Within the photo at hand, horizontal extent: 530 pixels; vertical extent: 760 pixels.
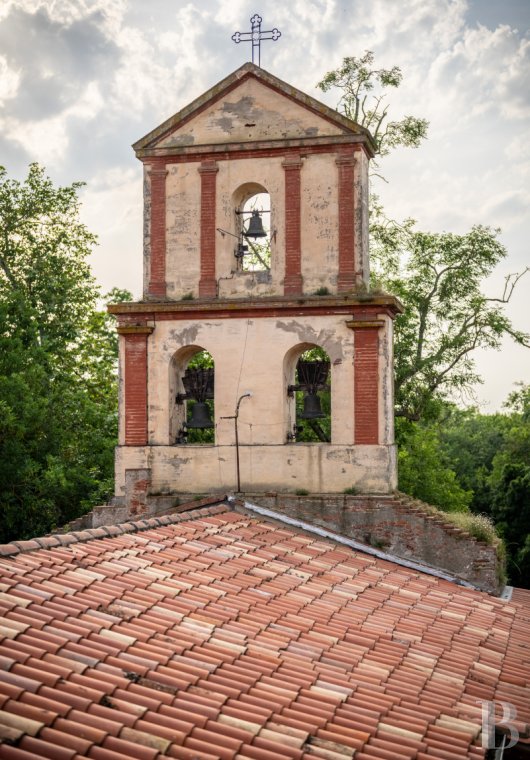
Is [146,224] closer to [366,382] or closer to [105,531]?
[366,382]

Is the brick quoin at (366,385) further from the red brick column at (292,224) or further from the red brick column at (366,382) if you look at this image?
the red brick column at (292,224)

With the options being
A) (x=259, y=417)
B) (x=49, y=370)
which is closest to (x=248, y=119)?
(x=259, y=417)

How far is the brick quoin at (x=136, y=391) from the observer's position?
12875 mm

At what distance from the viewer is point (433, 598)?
33.6 feet

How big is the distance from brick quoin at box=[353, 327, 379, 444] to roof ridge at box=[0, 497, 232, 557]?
197 centimetres

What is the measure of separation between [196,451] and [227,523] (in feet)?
5.77

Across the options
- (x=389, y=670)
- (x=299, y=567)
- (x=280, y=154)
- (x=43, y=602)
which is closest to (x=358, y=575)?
(x=299, y=567)

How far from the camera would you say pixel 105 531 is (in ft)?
31.6

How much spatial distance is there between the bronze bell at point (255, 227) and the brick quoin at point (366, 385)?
1877 mm

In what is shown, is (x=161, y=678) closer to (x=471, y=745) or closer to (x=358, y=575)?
(x=471, y=745)

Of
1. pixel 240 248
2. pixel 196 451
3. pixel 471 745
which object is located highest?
pixel 240 248

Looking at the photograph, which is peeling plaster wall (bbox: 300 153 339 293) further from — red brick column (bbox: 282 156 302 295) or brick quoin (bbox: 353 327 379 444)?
brick quoin (bbox: 353 327 379 444)

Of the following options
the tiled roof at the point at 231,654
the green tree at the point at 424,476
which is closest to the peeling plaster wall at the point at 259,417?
the tiled roof at the point at 231,654
